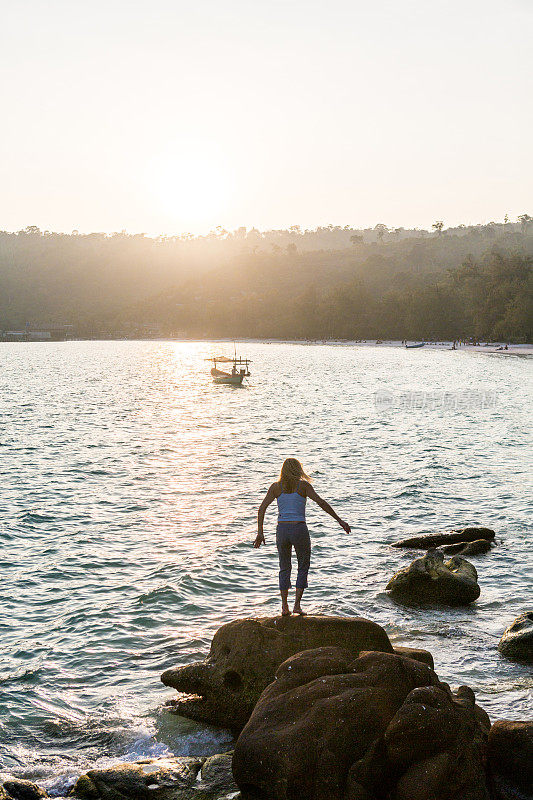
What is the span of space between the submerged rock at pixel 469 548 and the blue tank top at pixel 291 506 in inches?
417

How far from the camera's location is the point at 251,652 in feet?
33.4

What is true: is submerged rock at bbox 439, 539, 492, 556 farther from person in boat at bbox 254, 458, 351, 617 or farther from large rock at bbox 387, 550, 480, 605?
person in boat at bbox 254, 458, 351, 617

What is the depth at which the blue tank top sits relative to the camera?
34.1 ft

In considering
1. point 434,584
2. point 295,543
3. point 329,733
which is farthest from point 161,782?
point 434,584

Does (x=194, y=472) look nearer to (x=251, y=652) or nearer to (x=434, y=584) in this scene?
(x=434, y=584)

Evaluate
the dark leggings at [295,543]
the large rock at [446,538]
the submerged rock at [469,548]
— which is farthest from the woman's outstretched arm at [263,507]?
the submerged rock at [469,548]

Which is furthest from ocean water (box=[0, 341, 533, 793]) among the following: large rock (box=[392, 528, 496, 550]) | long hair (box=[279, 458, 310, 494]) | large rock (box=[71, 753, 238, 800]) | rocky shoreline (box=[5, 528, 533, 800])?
long hair (box=[279, 458, 310, 494])

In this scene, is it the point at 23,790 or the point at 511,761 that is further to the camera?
the point at 23,790

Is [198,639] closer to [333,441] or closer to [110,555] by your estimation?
[110,555]

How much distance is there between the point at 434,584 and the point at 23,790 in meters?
9.93

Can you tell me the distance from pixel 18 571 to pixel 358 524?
34.0 feet

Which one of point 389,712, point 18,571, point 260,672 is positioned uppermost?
point 389,712

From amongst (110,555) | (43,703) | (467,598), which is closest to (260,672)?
(43,703)

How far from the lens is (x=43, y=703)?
39.1ft
